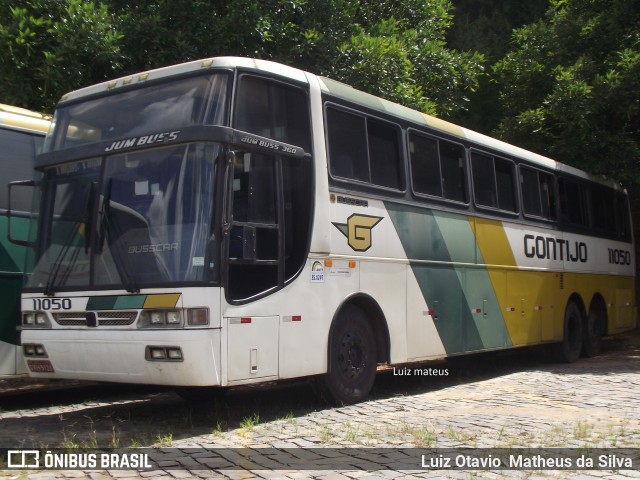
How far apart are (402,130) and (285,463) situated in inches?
209

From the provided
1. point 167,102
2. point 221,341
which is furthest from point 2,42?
point 221,341

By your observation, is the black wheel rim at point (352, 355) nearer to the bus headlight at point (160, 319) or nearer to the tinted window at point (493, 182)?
the bus headlight at point (160, 319)

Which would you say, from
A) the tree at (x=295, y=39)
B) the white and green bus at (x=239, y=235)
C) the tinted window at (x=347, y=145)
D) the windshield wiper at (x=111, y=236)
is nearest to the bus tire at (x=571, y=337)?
the white and green bus at (x=239, y=235)

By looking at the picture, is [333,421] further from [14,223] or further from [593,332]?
[593,332]

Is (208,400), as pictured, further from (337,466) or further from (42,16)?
(42,16)

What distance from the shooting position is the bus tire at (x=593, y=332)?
14992mm

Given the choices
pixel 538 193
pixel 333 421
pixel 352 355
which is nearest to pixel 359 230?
pixel 352 355

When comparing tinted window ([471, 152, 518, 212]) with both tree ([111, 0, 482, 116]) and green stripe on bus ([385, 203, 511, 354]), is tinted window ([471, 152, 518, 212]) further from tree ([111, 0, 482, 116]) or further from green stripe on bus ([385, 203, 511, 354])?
tree ([111, 0, 482, 116])

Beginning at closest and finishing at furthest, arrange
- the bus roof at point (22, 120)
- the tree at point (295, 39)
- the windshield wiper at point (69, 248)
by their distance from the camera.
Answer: the windshield wiper at point (69, 248) → the bus roof at point (22, 120) → the tree at point (295, 39)

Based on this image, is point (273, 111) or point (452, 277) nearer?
point (273, 111)

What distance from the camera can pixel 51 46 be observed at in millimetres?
11875

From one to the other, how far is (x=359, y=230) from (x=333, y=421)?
227cm

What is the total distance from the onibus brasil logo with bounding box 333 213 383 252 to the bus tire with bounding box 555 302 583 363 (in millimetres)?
6403

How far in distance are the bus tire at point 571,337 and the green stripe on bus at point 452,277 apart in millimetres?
2648
